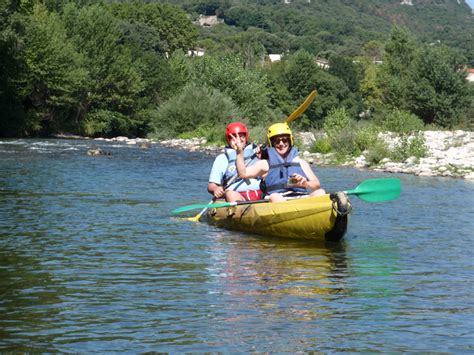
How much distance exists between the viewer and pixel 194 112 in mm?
43875

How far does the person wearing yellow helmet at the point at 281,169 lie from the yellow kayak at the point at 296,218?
0.29 m

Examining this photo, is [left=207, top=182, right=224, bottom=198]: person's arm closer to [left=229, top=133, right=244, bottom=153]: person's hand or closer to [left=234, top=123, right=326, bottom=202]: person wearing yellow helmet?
[left=229, top=133, right=244, bottom=153]: person's hand

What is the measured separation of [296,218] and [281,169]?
2.46 ft

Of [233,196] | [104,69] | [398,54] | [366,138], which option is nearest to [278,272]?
[233,196]

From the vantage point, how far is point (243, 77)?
48.6m

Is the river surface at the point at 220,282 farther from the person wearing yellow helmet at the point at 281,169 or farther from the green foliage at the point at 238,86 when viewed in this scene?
the green foliage at the point at 238,86

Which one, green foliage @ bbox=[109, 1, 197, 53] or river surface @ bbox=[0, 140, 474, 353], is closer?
river surface @ bbox=[0, 140, 474, 353]

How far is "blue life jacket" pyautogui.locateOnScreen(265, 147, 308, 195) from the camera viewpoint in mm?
11016

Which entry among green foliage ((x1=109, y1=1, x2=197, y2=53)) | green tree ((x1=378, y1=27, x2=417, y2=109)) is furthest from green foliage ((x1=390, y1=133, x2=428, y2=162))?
green foliage ((x1=109, y1=1, x2=197, y2=53))

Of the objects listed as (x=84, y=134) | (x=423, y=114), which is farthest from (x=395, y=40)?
(x=84, y=134)

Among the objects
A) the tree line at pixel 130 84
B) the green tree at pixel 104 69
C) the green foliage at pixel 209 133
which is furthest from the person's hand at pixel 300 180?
the green tree at pixel 104 69

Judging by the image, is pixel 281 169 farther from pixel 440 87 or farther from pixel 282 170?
pixel 440 87

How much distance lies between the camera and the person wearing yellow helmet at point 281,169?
11.0m

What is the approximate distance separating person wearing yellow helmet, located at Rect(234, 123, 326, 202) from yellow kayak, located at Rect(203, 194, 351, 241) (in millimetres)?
293
